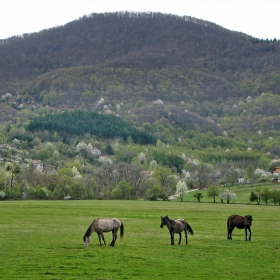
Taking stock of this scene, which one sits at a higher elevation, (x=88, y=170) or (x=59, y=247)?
(x=88, y=170)

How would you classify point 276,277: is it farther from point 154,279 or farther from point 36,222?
point 36,222

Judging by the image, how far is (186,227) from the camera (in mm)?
32312

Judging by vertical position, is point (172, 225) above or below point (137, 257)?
above

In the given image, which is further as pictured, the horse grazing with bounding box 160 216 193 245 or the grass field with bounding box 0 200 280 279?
the horse grazing with bounding box 160 216 193 245

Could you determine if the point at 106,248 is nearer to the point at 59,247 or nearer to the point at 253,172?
the point at 59,247

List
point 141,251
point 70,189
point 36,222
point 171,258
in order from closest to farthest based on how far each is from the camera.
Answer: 1. point 171,258
2. point 141,251
3. point 36,222
4. point 70,189

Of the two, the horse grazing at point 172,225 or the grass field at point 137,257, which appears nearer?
the grass field at point 137,257

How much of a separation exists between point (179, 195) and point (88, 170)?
230 ft

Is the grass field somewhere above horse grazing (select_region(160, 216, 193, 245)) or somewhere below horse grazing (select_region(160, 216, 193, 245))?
below

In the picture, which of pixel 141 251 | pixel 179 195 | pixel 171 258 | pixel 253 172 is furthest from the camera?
pixel 253 172

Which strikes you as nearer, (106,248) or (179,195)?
(106,248)

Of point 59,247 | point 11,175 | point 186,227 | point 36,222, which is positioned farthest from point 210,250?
point 11,175

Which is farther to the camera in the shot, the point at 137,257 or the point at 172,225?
the point at 172,225

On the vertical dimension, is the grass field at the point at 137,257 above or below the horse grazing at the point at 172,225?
below
